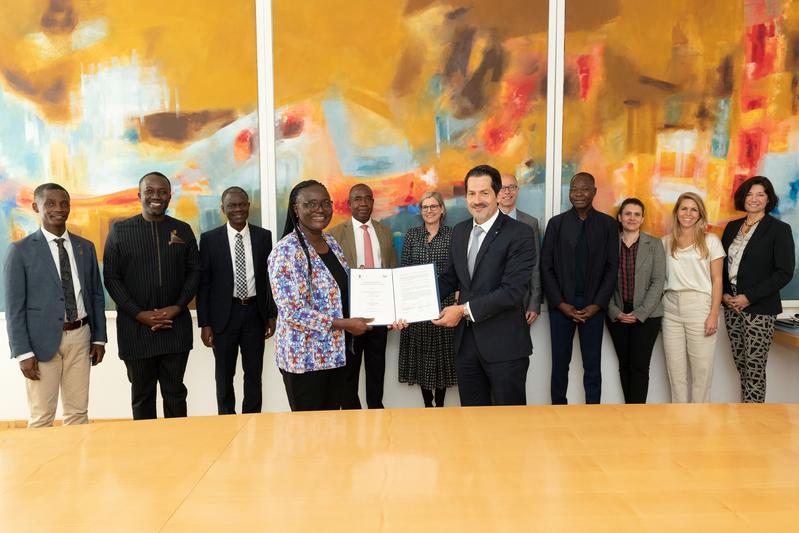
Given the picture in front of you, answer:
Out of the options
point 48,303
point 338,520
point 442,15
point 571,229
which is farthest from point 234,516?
point 442,15

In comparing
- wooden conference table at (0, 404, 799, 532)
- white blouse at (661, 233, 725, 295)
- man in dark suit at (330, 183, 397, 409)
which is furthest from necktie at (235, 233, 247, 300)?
white blouse at (661, 233, 725, 295)

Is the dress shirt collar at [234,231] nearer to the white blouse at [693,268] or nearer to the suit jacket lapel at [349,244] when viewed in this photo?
the suit jacket lapel at [349,244]

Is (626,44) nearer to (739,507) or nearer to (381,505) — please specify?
(739,507)

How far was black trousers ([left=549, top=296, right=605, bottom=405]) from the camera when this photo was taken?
4.43m

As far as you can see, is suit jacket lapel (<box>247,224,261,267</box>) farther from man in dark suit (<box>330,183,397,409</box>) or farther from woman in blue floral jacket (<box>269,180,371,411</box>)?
woman in blue floral jacket (<box>269,180,371,411</box>)

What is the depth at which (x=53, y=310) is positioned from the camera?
11.5 ft

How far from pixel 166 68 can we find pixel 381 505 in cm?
414

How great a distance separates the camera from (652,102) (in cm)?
477

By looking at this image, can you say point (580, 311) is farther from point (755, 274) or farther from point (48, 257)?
point (48, 257)

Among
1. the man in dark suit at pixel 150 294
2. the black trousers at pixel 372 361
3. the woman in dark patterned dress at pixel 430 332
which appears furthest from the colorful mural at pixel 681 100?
the man in dark suit at pixel 150 294

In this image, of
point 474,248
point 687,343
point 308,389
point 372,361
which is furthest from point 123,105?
point 687,343

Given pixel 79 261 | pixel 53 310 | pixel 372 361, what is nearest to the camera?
pixel 53 310

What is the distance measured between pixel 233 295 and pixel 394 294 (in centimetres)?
134

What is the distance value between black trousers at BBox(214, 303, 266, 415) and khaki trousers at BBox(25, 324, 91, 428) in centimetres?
81
